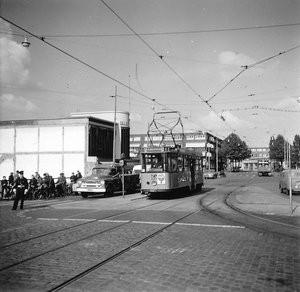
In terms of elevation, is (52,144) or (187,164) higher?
(52,144)

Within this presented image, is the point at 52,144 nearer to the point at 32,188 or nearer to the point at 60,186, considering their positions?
the point at 60,186

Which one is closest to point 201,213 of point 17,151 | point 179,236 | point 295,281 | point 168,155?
point 179,236

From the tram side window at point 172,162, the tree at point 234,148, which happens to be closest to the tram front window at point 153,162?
the tram side window at point 172,162

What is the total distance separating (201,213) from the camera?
13430 millimetres

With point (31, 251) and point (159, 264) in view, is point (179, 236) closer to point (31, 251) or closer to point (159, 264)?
point (159, 264)

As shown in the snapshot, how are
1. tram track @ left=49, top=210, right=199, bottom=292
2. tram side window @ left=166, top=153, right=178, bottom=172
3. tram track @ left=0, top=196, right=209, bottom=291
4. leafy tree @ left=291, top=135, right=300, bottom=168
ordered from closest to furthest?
tram track @ left=49, top=210, right=199, bottom=292, tram track @ left=0, top=196, right=209, bottom=291, tram side window @ left=166, top=153, right=178, bottom=172, leafy tree @ left=291, top=135, right=300, bottom=168

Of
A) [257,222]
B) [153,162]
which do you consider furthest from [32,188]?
[257,222]

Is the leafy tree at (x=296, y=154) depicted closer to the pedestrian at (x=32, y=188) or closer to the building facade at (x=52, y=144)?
the building facade at (x=52, y=144)

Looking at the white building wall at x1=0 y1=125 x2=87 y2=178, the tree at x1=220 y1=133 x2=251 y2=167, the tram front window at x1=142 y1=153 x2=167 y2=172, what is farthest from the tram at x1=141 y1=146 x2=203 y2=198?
the tree at x1=220 y1=133 x2=251 y2=167

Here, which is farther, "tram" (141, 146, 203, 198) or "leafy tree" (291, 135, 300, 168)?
"leafy tree" (291, 135, 300, 168)

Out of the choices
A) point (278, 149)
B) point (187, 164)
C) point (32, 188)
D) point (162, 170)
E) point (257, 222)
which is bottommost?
point (257, 222)

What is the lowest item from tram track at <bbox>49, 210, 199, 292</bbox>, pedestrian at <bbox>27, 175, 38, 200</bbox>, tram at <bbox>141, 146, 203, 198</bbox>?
tram track at <bbox>49, 210, 199, 292</bbox>

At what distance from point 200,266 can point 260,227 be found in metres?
4.75

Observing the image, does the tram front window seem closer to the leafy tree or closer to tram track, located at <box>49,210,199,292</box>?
tram track, located at <box>49,210,199,292</box>
